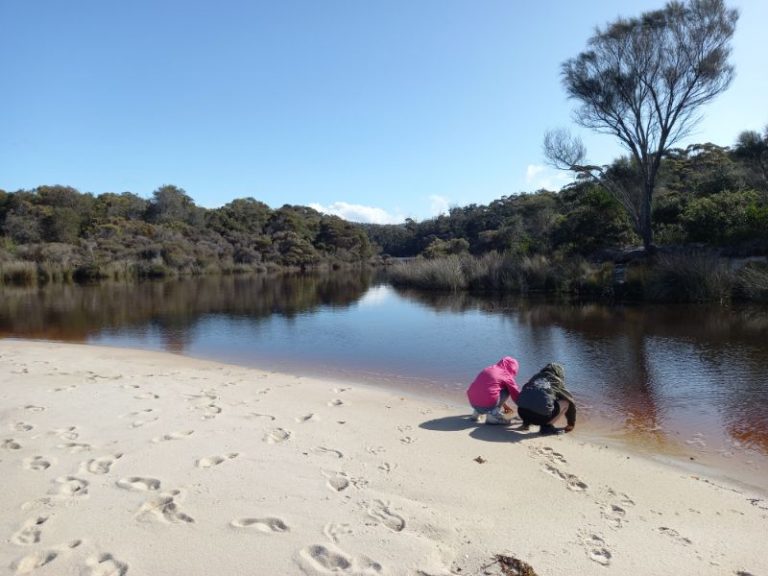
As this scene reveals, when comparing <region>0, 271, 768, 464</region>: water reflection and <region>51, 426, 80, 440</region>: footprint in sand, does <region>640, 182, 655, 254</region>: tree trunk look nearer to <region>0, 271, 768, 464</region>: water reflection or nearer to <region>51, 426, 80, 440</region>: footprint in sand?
<region>0, 271, 768, 464</region>: water reflection

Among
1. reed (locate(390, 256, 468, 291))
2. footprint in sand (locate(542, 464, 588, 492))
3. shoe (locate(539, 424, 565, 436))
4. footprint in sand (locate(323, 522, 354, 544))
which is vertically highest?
→ reed (locate(390, 256, 468, 291))

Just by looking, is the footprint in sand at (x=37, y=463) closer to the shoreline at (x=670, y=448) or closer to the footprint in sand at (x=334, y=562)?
the footprint in sand at (x=334, y=562)

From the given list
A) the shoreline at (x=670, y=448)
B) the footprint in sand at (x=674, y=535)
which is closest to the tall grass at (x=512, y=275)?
the shoreline at (x=670, y=448)

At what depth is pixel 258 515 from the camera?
11.4 ft

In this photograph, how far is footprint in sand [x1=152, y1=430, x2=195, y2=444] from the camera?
4957mm

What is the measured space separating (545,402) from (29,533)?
4655 mm

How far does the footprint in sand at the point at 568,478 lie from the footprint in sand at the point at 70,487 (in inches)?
144

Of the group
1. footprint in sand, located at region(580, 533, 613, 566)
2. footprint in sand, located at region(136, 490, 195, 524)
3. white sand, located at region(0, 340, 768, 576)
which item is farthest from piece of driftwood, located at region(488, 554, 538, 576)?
footprint in sand, located at region(136, 490, 195, 524)

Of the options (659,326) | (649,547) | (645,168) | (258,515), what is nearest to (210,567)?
(258,515)

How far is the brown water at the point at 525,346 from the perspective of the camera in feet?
21.6

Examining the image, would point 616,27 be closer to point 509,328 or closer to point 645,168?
point 645,168

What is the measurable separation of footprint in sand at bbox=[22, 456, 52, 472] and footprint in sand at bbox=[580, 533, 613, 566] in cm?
402

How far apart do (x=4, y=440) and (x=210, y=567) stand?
3.18m

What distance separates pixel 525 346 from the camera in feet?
39.7
